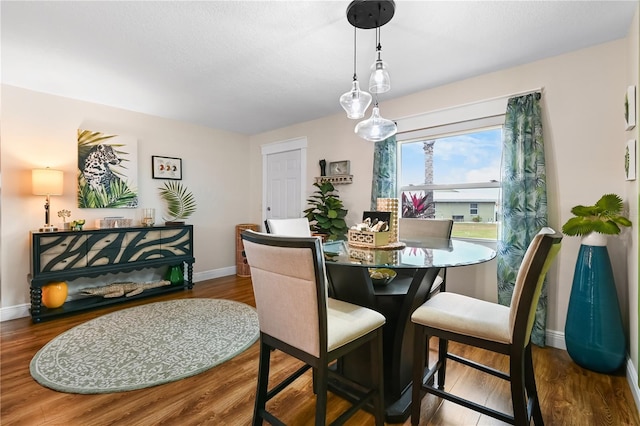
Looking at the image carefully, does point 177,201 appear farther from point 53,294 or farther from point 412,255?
point 412,255

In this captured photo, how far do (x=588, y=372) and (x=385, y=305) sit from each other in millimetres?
1627

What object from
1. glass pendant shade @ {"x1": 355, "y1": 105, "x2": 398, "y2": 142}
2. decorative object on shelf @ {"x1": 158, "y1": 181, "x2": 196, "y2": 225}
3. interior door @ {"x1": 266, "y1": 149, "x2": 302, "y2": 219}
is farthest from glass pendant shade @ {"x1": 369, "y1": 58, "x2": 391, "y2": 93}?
decorative object on shelf @ {"x1": 158, "y1": 181, "x2": 196, "y2": 225}

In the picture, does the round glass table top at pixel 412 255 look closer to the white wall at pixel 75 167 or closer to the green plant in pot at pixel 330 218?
the green plant in pot at pixel 330 218

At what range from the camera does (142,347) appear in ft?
7.85

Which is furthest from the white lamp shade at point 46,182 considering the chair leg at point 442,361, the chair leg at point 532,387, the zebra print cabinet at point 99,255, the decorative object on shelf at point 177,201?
the chair leg at point 532,387

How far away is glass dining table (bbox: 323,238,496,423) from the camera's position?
1.62 m

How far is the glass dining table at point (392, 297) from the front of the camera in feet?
5.32

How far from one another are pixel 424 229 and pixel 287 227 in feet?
3.98

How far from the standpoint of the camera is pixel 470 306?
156cm

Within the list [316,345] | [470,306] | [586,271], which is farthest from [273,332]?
[586,271]

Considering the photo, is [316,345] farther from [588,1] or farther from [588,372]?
[588,1]

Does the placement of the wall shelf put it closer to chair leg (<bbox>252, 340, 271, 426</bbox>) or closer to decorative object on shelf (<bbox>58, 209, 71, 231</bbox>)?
chair leg (<bbox>252, 340, 271, 426</bbox>)

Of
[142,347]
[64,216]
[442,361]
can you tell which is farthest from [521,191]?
[64,216]

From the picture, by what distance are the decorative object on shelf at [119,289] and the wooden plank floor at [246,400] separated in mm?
1204
